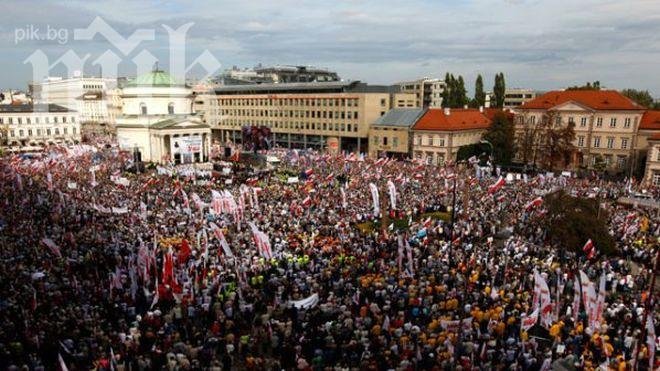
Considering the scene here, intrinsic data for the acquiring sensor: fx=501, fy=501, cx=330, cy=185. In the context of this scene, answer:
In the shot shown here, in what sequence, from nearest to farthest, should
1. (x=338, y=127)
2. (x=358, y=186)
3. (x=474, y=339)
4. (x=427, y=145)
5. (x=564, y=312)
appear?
1. (x=474, y=339)
2. (x=564, y=312)
3. (x=358, y=186)
4. (x=427, y=145)
5. (x=338, y=127)

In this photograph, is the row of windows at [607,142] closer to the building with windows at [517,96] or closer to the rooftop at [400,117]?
the rooftop at [400,117]

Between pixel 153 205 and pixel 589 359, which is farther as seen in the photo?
pixel 153 205

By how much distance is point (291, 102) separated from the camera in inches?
3460

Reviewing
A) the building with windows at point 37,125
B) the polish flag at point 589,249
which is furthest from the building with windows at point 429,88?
the polish flag at point 589,249

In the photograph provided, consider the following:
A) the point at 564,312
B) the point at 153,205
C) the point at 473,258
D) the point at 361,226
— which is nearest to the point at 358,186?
the point at 361,226

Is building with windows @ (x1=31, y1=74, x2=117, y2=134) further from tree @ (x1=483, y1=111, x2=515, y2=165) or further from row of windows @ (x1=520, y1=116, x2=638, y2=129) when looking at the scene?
row of windows @ (x1=520, y1=116, x2=638, y2=129)

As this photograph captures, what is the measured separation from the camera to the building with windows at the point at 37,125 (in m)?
91.3

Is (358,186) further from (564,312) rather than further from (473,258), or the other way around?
(564,312)

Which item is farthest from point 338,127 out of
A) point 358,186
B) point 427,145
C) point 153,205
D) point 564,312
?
point 564,312

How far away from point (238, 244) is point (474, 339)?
1330 centimetres

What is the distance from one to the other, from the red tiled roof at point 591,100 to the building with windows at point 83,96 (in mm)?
102691

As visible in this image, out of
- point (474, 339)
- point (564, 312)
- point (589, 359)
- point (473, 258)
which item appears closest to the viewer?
point (589, 359)

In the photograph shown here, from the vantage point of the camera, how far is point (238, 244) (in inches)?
995

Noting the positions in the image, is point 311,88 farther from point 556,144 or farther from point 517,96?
point 517,96
